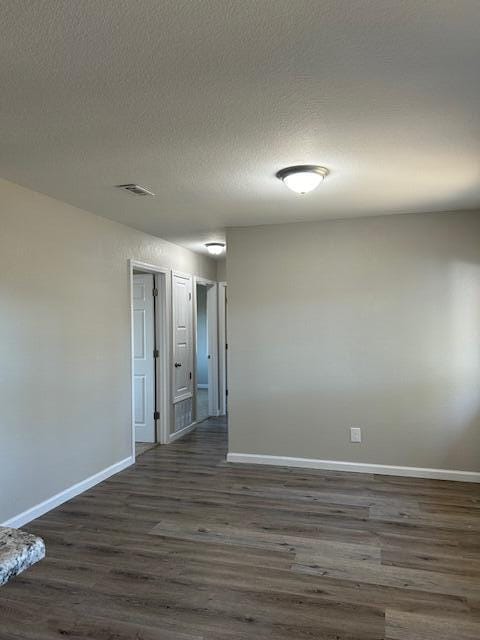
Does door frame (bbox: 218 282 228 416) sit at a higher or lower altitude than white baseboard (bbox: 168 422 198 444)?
higher

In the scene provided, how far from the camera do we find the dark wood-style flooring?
225 centimetres

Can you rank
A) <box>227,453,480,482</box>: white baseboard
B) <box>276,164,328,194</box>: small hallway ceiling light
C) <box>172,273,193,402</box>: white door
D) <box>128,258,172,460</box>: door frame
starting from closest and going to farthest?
<box>276,164,328,194</box>: small hallway ceiling light → <box>227,453,480,482</box>: white baseboard → <box>128,258,172,460</box>: door frame → <box>172,273,193,402</box>: white door

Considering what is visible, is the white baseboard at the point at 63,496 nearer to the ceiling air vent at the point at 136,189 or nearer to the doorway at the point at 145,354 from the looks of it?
the doorway at the point at 145,354

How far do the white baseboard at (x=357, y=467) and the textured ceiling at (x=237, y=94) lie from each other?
249 centimetres

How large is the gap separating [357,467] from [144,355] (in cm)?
270

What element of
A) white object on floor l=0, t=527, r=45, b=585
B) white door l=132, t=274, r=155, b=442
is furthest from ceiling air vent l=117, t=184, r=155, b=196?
white object on floor l=0, t=527, r=45, b=585

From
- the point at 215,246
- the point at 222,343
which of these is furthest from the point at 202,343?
the point at 215,246

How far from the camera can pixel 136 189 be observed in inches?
137

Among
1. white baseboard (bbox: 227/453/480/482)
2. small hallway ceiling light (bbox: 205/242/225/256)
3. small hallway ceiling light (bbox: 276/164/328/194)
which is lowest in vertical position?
white baseboard (bbox: 227/453/480/482)

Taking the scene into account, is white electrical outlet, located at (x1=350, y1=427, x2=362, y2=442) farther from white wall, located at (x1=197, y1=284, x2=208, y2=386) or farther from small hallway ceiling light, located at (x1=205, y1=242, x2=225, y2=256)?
white wall, located at (x1=197, y1=284, x2=208, y2=386)

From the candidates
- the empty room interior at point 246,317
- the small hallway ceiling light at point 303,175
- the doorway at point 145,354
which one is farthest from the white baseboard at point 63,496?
the small hallway ceiling light at point 303,175

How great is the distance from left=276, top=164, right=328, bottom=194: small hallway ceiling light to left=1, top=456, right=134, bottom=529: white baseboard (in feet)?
9.58

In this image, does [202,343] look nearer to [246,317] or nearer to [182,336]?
[182,336]

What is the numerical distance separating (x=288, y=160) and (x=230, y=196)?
0.89 m
